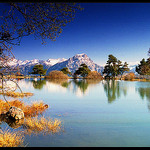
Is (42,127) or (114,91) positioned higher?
(42,127)

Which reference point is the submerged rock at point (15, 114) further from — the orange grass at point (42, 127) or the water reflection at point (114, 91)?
the water reflection at point (114, 91)

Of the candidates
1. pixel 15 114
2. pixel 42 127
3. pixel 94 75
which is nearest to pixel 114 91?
pixel 15 114

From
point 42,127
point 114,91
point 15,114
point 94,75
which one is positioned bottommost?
point 114,91

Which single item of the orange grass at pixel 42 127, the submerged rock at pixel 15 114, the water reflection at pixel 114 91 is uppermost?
the submerged rock at pixel 15 114

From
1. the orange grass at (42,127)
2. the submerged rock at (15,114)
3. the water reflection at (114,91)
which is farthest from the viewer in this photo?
the water reflection at (114,91)

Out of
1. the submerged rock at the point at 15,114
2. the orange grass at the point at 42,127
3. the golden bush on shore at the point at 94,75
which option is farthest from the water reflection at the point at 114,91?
the golden bush on shore at the point at 94,75

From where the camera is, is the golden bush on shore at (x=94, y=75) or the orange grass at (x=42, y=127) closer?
the orange grass at (x=42, y=127)

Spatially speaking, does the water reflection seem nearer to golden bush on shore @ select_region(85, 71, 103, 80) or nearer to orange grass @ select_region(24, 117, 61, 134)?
orange grass @ select_region(24, 117, 61, 134)

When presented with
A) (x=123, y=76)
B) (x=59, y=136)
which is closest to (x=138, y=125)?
(x=59, y=136)

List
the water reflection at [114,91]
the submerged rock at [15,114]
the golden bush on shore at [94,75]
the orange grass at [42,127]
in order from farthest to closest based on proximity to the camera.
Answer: the golden bush on shore at [94,75], the water reflection at [114,91], the submerged rock at [15,114], the orange grass at [42,127]

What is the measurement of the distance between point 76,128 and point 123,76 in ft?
171

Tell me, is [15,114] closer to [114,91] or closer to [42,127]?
[42,127]

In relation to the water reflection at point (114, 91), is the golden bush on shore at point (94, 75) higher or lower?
higher

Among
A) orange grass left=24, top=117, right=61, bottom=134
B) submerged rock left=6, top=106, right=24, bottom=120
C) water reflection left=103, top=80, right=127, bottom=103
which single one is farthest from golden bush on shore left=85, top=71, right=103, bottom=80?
orange grass left=24, top=117, right=61, bottom=134
